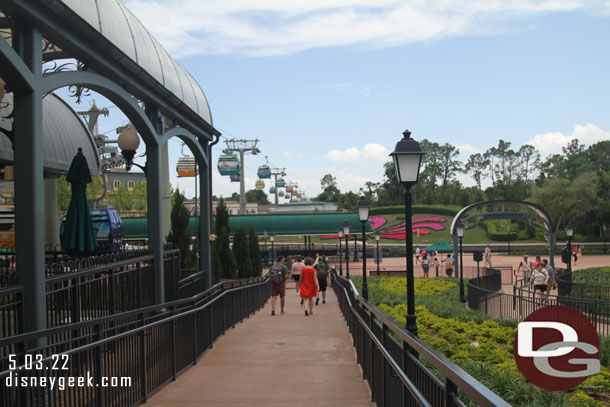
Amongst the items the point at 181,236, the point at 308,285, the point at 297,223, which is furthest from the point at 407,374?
the point at 297,223

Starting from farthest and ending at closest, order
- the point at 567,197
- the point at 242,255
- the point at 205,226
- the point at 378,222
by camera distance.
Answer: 1. the point at 378,222
2. the point at 567,197
3. the point at 242,255
4. the point at 205,226

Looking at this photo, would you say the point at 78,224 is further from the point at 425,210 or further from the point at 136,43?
the point at 425,210

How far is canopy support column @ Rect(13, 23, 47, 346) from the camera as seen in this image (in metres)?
6.63

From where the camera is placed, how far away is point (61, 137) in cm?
1455

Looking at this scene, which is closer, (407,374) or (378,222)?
(407,374)

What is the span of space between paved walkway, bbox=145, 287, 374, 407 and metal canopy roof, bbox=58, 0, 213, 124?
5.09m

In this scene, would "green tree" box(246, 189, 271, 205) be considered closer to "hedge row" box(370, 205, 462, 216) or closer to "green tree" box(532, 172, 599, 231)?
"hedge row" box(370, 205, 462, 216)

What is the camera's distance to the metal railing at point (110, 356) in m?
4.31

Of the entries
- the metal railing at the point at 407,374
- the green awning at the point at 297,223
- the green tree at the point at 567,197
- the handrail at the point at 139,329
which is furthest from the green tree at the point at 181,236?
the green tree at the point at 567,197

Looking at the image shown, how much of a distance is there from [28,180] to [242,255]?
87.9 feet

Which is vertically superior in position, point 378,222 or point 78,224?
point 78,224

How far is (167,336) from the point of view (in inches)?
287

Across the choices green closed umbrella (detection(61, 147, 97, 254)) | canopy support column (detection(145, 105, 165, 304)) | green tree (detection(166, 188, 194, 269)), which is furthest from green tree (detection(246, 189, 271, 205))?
green closed umbrella (detection(61, 147, 97, 254))

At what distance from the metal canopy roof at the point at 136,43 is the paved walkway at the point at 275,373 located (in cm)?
509
